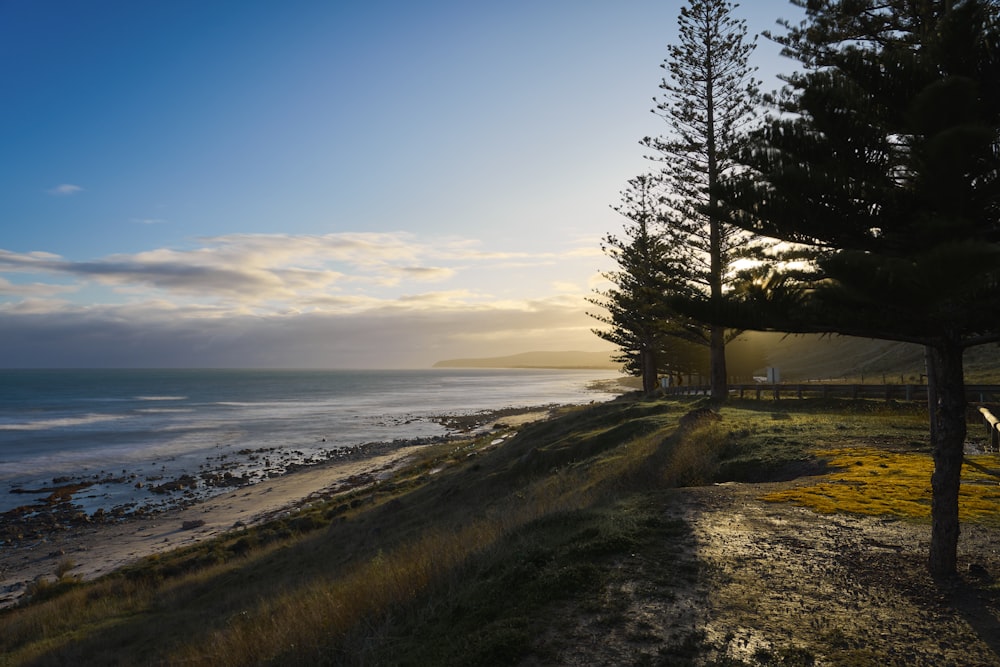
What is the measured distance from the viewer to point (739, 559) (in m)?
5.93

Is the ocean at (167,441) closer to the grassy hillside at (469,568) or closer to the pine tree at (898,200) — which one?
the grassy hillside at (469,568)

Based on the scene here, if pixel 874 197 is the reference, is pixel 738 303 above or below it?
below

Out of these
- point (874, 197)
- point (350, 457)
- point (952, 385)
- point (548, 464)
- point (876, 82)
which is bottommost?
point (350, 457)

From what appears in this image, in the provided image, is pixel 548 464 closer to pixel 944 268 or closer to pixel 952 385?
pixel 952 385

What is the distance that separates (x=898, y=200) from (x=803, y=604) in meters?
3.74

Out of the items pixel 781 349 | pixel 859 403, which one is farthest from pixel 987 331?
pixel 781 349

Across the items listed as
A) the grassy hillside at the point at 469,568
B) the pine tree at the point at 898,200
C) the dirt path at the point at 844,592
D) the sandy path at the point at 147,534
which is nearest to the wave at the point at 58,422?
the sandy path at the point at 147,534

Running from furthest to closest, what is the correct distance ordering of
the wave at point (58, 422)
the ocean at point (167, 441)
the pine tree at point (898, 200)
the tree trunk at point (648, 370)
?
the wave at point (58, 422) → the tree trunk at point (648, 370) → the ocean at point (167, 441) → the pine tree at point (898, 200)

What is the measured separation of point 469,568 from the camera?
682 centimetres

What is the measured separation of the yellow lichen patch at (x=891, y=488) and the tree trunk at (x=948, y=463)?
2.15 m

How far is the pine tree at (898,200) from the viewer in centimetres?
458

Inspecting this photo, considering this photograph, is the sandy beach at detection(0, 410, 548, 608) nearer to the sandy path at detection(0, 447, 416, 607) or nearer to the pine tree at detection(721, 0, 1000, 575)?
the sandy path at detection(0, 447, 416, 607)

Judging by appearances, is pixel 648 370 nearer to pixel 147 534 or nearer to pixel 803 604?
pixel 147 534

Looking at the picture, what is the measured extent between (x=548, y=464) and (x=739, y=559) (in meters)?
12.6
